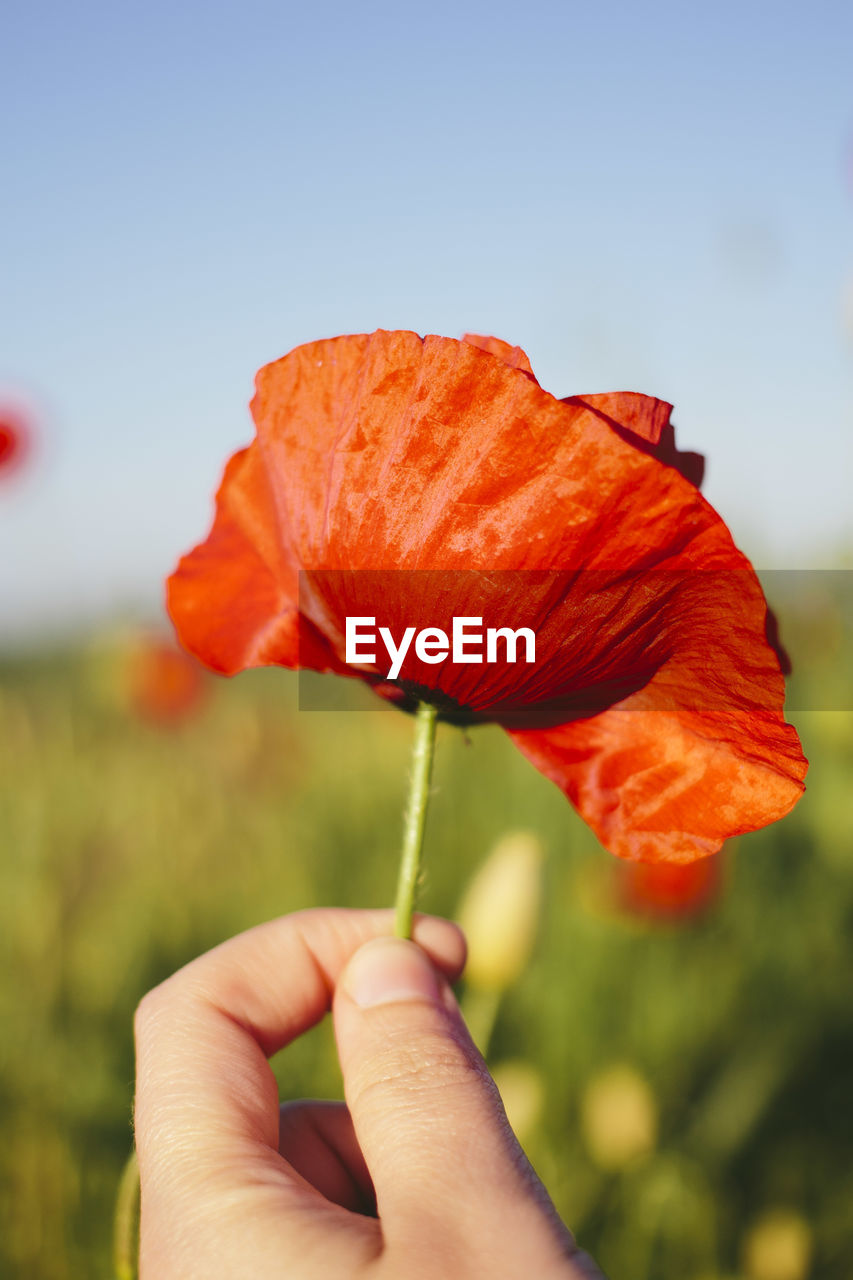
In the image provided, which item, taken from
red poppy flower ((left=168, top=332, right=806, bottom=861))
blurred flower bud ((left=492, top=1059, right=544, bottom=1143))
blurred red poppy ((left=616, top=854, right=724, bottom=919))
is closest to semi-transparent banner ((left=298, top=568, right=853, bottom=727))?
red poppy flower ((left=168, top=332, right=806, bottom=861))

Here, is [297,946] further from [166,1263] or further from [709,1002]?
[709,1002]

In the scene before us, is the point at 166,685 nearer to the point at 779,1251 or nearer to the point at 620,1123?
the point at 620,1123

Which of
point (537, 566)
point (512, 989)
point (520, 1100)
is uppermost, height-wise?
point (537, 566)

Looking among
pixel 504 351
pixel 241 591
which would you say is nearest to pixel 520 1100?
pixel 241 591

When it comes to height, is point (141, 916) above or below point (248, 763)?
below

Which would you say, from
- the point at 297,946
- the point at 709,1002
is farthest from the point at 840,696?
the point at 297,946

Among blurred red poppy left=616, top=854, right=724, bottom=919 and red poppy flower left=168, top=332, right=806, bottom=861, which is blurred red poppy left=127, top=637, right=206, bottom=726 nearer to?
blurred red poppy left=616, top=854, right=724, bottom=919

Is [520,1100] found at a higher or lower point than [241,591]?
lower

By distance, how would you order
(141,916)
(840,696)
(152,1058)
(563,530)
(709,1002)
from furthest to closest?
1. (840,696)
2. (141,916)
3. (709,1002)
4. (152,1058)
5. (563,530)
